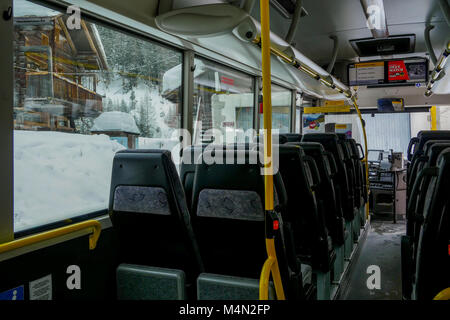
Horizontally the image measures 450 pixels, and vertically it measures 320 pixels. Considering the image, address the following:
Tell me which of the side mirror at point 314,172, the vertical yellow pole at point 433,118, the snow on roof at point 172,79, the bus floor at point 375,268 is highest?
the vertical yellow pole at point 433,118

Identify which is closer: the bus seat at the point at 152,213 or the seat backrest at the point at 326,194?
the bus seat at the point at 152,213

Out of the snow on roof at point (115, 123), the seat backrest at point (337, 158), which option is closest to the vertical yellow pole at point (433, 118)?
the seat backrest at point (337, 158)

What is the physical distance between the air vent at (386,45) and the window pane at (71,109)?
414 centimetres

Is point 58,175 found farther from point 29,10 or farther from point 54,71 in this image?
point 29,10

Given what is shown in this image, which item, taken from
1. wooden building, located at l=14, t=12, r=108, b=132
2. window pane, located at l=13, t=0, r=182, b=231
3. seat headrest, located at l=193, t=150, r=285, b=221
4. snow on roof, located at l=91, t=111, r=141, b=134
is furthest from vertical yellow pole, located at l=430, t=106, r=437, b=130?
seat headrest, located at l=193, t=150, r=285, b=221

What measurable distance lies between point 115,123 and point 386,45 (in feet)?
16.9

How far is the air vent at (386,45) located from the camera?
19.3 feet

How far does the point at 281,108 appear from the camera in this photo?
7180 millimetres

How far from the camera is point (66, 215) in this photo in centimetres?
230

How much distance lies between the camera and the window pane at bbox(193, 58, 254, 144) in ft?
13.3

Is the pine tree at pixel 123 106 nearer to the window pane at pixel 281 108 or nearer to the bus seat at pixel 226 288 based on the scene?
the bus seat at pixel 226 288
